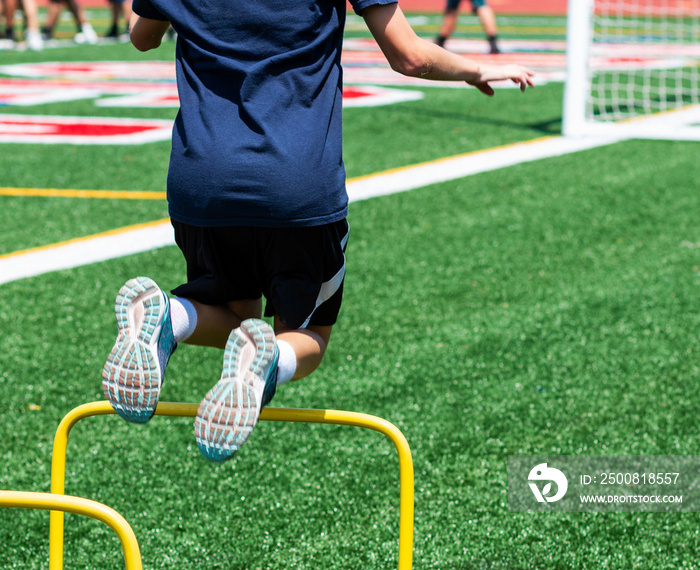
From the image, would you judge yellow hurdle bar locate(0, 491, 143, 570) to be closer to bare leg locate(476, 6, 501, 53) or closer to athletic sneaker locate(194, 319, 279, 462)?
athletic sneaker locate(194, 319, 279, 462)

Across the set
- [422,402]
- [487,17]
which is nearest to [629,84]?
[487,17]

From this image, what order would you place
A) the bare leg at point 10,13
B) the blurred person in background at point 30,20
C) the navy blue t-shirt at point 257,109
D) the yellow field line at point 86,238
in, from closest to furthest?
the navy blue t-shirt at point 257,109 < the yellow field line at point 86,238 < the blurred person in background at point 30,20 < the bare leg at point 10,13

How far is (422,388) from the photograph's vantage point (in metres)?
3.78

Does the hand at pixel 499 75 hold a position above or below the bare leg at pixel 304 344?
above

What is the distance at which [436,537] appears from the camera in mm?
2791

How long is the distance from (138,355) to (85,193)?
16.5 ft

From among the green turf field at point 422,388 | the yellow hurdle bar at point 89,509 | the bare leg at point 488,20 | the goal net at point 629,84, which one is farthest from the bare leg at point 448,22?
the yellow hurdle bar at point 89,509

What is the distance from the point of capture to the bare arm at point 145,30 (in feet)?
7.95

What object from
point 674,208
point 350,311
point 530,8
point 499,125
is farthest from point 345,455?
point 530,8

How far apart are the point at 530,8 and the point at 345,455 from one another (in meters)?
29.3

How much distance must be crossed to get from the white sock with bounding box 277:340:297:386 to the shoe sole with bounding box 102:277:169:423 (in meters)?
0.28

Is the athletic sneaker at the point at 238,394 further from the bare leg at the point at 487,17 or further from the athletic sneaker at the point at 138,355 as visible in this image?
the bare leg at the point at 487,17

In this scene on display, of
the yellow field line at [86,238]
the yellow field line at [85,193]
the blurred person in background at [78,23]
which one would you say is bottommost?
the blurred person in background at [78,23]

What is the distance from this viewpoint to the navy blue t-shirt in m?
2.15
